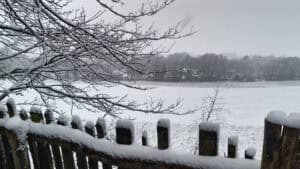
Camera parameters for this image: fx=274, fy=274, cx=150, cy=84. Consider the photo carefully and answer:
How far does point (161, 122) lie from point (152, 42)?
6.91ft

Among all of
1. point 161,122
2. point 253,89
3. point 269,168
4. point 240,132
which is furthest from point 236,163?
point 253,89

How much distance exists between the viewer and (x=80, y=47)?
3.27 metres

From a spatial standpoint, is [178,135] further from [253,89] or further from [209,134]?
[253,89]

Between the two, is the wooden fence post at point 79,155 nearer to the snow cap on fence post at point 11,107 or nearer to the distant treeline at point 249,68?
the snow cap on fence post at point 11,107

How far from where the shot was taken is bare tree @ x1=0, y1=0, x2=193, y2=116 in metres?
3.07

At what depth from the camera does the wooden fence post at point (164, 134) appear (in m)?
1.72

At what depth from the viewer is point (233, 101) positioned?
27.5 meters

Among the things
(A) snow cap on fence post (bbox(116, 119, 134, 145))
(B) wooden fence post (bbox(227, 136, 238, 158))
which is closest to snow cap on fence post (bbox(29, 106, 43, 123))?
(A) snow cap on fence post (bbox(116, 119, 134, 145))

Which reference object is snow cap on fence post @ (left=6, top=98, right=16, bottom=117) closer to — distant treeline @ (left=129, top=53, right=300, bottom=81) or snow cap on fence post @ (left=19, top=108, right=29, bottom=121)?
snow cap on fence post @ (left=19, top=108, right=29, bottom=121)

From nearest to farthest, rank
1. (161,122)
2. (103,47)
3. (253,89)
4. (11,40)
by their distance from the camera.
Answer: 1. (161,122)
2. (103,47)
3. (11,40)
4. (253,89)

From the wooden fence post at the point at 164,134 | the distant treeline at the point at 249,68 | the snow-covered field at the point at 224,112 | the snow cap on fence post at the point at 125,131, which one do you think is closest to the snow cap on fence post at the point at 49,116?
the snow cap on fence post at the point at 125,131

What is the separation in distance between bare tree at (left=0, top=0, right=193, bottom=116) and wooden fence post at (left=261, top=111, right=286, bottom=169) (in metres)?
2.07

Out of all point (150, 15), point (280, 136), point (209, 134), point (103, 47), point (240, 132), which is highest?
point (150, 15)

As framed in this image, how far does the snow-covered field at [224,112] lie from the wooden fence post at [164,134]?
249 inches
